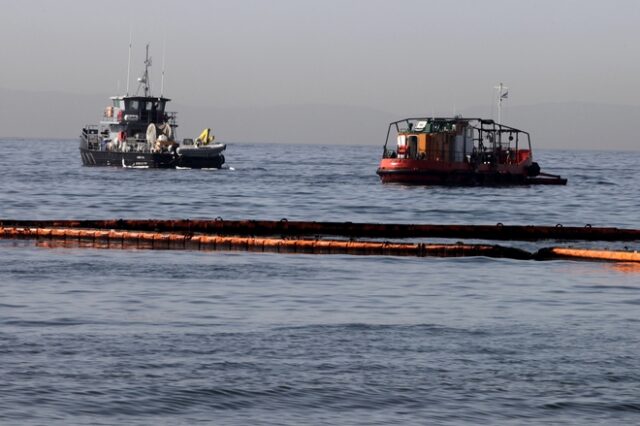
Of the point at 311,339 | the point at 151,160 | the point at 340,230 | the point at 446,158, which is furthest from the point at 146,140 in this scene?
the point at 311,339

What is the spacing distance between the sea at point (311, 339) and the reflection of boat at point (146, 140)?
83.9 m

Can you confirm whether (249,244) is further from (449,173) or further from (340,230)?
(449,173)

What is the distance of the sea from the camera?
1770 cm

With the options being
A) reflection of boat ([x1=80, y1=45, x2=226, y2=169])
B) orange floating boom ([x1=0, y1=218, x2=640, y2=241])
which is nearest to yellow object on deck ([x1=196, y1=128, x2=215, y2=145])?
reflection of boat ([x1=80, y1=45, x2=226, y2=169])

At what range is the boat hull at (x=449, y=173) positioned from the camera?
96.9 meters

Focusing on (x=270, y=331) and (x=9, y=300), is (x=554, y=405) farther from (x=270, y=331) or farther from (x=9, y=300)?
(x=9, y=300)

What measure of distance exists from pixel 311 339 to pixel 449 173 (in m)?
76.2

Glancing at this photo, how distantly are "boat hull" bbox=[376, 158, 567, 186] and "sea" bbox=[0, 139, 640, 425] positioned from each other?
5161 cm

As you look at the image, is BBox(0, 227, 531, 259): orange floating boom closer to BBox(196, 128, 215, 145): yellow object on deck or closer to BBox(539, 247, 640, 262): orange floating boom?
BBox(539, 247, 640, 262): orange floating boom

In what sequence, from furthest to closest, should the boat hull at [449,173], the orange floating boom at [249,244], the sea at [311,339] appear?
the boat hull at [449,173], the orange floating boom at [249,244], the sea at [311,339]

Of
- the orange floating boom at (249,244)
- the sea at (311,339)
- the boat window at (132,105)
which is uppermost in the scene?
the boat window at (132,105)

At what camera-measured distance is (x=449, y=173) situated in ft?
323

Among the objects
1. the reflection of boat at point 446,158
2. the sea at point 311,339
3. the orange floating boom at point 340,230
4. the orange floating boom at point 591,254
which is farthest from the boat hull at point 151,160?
the orange floating boom at point 591,254

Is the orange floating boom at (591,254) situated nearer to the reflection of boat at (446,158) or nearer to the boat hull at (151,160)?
the reflection of boat at (446,158)
